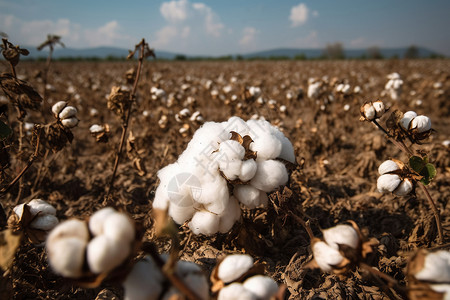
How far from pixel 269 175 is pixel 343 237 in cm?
41

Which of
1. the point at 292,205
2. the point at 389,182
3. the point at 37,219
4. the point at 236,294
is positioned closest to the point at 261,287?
the point at 236,294

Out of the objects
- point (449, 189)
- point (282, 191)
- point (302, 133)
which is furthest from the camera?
point (302, 133)

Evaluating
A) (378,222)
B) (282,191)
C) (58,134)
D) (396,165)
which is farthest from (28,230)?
(378,222)

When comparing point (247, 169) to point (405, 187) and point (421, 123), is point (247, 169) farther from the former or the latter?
point (421, 123)

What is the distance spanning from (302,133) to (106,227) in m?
3.55

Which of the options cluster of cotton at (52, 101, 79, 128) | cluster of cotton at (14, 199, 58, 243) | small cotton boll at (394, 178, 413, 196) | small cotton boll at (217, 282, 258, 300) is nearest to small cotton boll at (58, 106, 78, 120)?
cluster of cotton at (52, 101, 79, 128)

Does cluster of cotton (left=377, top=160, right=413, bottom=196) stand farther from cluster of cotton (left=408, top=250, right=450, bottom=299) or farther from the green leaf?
the green leaf

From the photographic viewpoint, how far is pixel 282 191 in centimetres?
Result: 142

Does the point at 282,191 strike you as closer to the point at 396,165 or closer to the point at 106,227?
the point at 396,165

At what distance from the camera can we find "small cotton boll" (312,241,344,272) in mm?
885

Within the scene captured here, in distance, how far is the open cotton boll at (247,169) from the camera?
1.17m

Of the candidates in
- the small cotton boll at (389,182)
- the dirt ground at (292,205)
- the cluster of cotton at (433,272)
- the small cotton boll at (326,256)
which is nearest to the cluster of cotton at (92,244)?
the dirt ground at (292,205)

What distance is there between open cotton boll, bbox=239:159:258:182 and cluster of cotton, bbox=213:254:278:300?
36cm

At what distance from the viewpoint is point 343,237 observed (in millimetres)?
899
